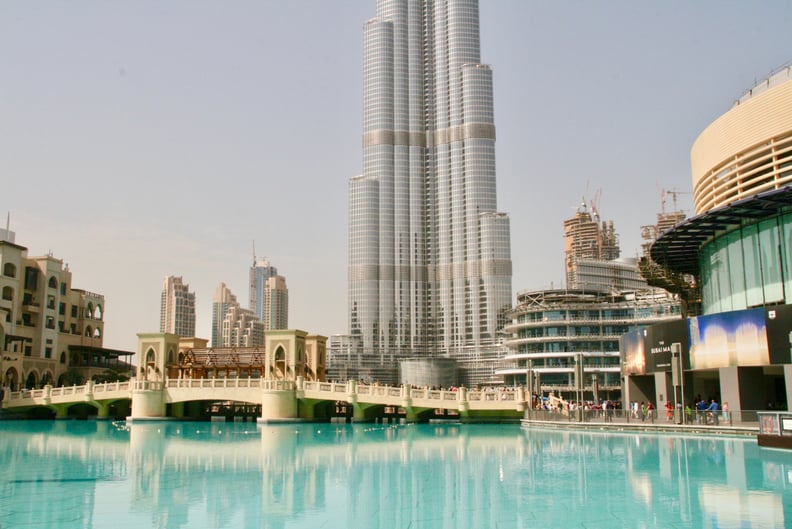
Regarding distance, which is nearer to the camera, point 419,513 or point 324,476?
point 419,513

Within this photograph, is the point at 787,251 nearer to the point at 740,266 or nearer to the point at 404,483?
the point at 740,266

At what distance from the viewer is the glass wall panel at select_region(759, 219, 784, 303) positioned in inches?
1837

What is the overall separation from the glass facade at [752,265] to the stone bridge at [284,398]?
1693cm

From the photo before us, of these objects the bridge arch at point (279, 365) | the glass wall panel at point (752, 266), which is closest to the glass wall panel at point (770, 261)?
the glass wall panel at point (752, 266)

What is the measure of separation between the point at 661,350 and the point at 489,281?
110254 millimetres

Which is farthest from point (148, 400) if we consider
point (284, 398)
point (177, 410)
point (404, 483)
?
point (404, 483)

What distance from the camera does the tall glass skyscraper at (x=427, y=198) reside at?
16512 centimetres

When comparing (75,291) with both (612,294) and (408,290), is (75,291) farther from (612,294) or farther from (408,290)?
(408,290)

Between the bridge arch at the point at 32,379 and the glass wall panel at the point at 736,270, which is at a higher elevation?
the glass wall panel at the point at 736,270

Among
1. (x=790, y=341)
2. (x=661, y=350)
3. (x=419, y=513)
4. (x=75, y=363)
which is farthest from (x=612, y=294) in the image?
(x=419, y=513)

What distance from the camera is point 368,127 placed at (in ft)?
568

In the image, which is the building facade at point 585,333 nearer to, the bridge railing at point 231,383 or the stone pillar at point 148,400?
the bridge railing at point 231,383

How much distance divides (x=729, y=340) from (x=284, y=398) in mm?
35259

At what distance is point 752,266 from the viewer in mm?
48625
